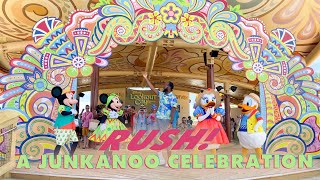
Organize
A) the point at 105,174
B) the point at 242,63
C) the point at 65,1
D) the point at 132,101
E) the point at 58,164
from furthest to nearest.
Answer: the point at 132,101
the point at 65,1
the point at 242,63
the point at 58,164
the point at 105,174

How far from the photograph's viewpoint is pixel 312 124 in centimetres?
579

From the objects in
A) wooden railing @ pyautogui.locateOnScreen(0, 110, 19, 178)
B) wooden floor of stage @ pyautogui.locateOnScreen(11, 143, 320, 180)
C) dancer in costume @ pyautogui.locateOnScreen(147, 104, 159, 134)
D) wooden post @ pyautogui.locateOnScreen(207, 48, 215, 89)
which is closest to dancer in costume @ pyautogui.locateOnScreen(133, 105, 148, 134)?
dancer in costume @ pyautogui.locateOnScreen(147, 104, 159, 134)

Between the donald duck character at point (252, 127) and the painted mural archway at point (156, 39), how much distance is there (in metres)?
0.62

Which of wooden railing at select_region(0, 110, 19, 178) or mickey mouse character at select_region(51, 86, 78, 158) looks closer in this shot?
wooden railing at select_region(0, 110, 19, 178)

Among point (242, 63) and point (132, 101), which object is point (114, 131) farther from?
point (132, 101)

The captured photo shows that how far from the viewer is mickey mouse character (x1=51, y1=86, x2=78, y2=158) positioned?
4.90m

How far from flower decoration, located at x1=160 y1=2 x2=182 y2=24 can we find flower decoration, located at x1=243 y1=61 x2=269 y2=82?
157 centimetres

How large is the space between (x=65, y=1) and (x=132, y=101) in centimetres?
1465

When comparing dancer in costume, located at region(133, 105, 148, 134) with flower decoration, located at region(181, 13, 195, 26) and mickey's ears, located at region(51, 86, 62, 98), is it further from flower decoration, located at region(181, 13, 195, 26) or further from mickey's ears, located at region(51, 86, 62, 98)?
mickey's ears, located at region(51, 86, 62, 98)

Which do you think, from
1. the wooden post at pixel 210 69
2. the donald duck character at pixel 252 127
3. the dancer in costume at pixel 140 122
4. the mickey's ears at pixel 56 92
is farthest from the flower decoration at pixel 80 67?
the dancer in costume at pixel 140 122

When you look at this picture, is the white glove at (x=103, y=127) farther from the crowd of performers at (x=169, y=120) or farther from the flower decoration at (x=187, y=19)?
the flower decoration at (x=187, y=19)

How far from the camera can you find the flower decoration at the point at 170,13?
18.2 ft

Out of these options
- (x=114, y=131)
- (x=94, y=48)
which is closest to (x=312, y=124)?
(x=114, y=131)

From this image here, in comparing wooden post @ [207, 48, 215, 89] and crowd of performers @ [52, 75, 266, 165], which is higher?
wooden post @ [207, 48, 215, 89]
